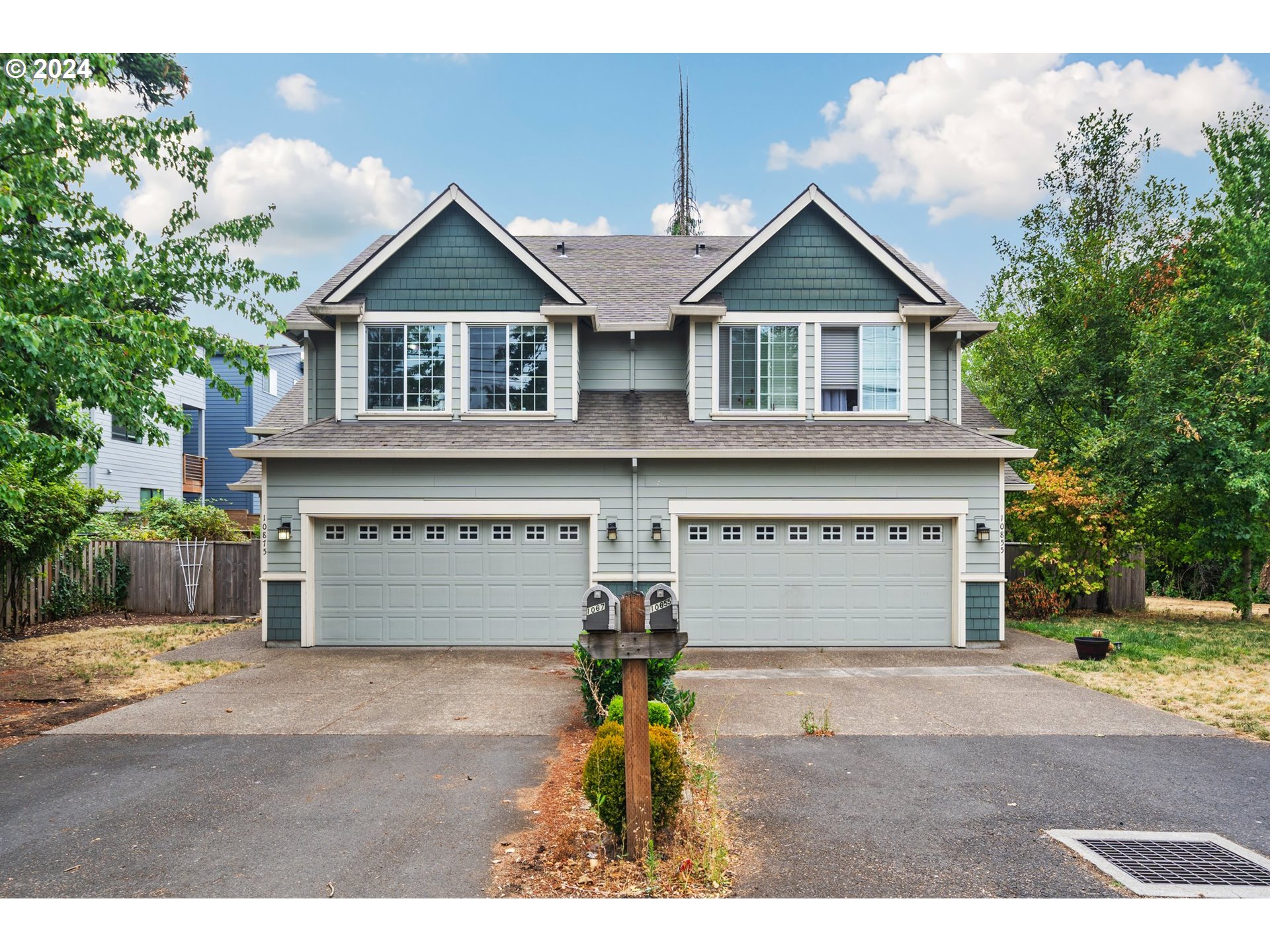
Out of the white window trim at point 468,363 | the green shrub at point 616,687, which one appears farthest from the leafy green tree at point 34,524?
the green shrub at point 616,687

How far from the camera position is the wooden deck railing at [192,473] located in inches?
1080

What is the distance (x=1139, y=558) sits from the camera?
1902 centimetres

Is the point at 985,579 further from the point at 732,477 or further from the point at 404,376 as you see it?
the point at 404,376

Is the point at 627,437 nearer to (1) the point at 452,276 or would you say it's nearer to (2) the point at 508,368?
(2) the point at 508,368

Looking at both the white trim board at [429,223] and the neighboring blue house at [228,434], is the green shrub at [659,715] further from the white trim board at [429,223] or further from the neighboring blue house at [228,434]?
the neighboring blue house at [228,434]

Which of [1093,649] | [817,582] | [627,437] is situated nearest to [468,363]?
[627,437]

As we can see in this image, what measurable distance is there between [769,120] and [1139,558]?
14337 millimetres

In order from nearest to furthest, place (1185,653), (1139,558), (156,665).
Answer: (156,665) → (1185,653) → (1139,558)

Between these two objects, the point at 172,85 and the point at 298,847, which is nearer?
the point at 298,847

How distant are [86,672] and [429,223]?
28.9ft

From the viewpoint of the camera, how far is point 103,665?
1120 centimetres

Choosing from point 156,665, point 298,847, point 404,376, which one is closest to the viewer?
point 298,847

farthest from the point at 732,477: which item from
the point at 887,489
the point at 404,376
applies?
the point at 404,376

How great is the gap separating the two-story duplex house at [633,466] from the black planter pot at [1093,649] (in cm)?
151
